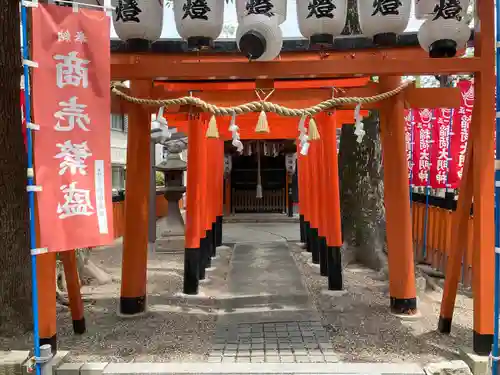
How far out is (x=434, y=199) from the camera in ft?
29.6

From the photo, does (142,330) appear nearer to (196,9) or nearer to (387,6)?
(196,9)

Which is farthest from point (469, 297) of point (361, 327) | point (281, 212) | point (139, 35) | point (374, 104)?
point (281, 212)

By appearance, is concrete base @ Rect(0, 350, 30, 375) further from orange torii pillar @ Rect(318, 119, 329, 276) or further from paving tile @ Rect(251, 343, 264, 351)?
orange torii pillar @ Rect(318, 119, 329, 276)

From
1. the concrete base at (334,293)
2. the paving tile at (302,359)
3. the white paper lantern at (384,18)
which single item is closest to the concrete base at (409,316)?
the concrete base at (334,293)

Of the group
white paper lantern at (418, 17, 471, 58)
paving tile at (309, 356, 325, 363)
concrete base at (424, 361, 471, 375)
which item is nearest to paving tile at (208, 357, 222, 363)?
paving tile at (309, 356, 325, 363)

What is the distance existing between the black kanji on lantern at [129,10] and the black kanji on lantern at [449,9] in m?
3.02

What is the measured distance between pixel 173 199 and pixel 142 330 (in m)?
6.98

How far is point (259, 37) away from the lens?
3.92 meters

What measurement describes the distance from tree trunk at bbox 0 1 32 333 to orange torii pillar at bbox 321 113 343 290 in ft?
14.3

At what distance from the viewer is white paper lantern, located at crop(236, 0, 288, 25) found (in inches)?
160

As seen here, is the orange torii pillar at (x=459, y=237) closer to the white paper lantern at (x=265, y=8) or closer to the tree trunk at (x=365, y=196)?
the white paper lantern at (x=265, y=8)

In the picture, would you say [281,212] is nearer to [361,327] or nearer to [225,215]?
[225,215]

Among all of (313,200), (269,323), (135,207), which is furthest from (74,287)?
(313,200)

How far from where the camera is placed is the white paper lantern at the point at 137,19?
4.38m
